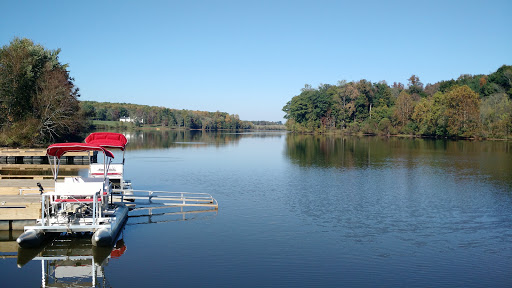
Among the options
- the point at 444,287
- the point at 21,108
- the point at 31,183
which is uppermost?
the point at 21,108

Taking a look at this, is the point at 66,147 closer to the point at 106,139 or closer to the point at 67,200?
the point at 67,200

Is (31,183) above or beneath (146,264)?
above

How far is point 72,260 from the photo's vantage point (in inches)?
583

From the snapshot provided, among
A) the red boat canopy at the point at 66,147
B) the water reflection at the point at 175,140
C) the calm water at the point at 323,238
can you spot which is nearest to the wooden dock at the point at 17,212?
the red boat canopy at the point at 66,147

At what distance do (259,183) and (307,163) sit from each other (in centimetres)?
1592

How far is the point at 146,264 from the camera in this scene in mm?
14547

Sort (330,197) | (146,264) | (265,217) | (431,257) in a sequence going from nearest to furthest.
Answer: (146,264), (431,257), (265,217), (330,197)

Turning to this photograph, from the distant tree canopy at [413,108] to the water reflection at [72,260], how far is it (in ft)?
325

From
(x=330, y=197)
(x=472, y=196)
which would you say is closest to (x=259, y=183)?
(x=330, y=197)

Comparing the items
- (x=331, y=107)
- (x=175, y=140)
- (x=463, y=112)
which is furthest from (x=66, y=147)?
(x=331, y=107)

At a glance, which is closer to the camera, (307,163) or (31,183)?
(31,183)

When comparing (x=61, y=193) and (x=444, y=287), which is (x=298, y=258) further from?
(x=61, y=193)

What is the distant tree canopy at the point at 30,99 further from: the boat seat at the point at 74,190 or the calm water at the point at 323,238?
the boat seat at the point at 74,190

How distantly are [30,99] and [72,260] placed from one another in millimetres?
45718
